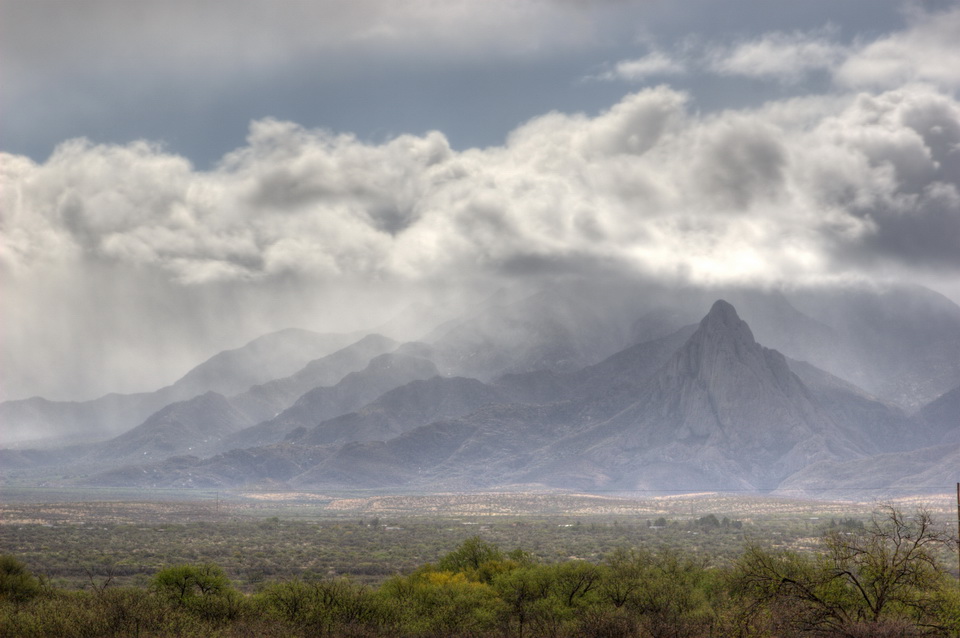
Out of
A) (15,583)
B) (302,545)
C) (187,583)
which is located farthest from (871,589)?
(302,545)

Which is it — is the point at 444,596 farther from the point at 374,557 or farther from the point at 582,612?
the point at 374,557

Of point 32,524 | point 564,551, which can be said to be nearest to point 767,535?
point 564,551

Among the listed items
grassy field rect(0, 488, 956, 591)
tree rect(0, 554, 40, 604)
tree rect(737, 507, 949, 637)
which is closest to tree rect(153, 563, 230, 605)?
tree rect(0, 554, 40, 604)

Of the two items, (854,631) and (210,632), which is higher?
(854,631)

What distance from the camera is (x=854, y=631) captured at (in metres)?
43.3

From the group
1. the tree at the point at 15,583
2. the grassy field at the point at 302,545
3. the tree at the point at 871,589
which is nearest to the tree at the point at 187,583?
the tree at the point at 15,583

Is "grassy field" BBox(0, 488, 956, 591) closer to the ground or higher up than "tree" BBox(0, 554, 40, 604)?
closer to the ground

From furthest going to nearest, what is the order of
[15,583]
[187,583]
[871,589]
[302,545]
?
[302,545], [15,583], [187,583], [871,589]

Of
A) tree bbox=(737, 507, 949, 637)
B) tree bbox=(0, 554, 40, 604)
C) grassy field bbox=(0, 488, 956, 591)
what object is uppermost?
tree bbox=(737, 507, 949, 637)

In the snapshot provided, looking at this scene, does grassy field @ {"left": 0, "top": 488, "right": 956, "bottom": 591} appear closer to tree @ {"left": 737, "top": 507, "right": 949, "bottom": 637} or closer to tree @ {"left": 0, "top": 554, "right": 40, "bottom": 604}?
tree @ {"left": 0, "top": 554, "right": 40, "bottom": 604}

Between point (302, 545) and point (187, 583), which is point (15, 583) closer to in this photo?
point (187, 583)

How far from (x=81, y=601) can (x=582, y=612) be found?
38.7m

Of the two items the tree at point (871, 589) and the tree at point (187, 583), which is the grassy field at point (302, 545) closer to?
the tree at point (187, 583)

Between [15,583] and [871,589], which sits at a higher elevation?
[871,589]
